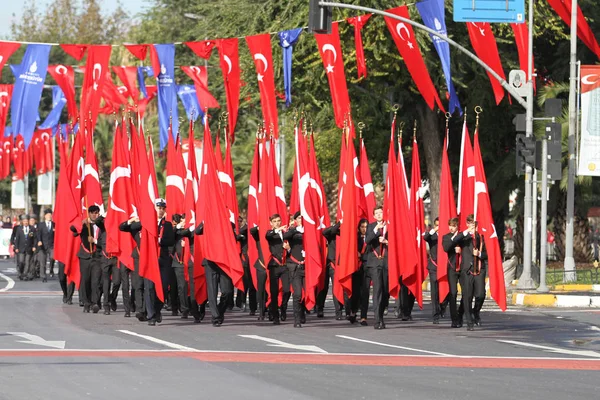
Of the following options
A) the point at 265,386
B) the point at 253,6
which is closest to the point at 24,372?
the point at 265,386

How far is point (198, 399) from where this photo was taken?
1200 centimetres

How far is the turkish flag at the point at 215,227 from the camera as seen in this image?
2169 cm

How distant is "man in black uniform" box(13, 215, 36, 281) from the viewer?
127ft

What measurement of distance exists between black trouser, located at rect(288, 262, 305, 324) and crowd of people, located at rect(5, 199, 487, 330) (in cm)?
1

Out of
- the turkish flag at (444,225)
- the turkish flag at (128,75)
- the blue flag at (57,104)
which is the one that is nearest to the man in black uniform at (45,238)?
the turkish flag at (128,75)

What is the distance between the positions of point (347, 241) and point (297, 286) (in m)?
1.07

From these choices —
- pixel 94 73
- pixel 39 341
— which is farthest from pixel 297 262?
pixel 94 73

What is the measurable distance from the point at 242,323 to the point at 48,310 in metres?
4.21

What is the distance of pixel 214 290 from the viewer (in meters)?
21.5

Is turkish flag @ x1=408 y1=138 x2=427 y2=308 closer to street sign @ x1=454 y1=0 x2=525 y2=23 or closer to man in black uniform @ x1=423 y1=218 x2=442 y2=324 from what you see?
man in black uniform @ x1=423 y1=218 x2=442 y2=324

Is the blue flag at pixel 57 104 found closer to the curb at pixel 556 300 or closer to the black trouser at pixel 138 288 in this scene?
the curb at pixel 556 300

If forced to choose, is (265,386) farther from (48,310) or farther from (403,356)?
(48,310)

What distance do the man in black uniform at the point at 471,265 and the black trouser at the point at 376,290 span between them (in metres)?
1.15

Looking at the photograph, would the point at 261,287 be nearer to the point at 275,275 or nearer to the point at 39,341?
the point at 275,275
